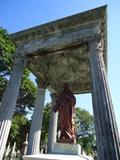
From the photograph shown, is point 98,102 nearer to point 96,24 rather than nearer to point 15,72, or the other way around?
point 96,24

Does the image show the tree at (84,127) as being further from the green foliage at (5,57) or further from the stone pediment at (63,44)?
the stone pediment at (63,44)

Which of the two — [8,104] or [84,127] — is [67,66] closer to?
[8,104]

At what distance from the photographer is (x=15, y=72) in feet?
41.0

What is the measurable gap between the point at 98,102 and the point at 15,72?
6.48m

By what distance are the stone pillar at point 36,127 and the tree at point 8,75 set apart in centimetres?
893

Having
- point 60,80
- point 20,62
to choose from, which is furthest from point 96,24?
point 60,80

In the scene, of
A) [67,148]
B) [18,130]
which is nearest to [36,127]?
[67,148]

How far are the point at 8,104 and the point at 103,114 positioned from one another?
19.4 ft

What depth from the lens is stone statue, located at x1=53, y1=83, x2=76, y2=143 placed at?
765 cm

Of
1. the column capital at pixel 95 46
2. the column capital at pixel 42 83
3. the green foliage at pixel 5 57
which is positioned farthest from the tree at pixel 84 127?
the column capital at pixel 95 46

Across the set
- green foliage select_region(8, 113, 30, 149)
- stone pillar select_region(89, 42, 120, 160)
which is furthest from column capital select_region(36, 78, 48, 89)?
green foliage select_region(8, 113, 30, 149)

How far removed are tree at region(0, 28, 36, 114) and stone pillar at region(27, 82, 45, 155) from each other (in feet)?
29.3

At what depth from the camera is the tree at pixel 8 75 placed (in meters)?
22.7

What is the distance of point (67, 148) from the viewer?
6.98 meters
